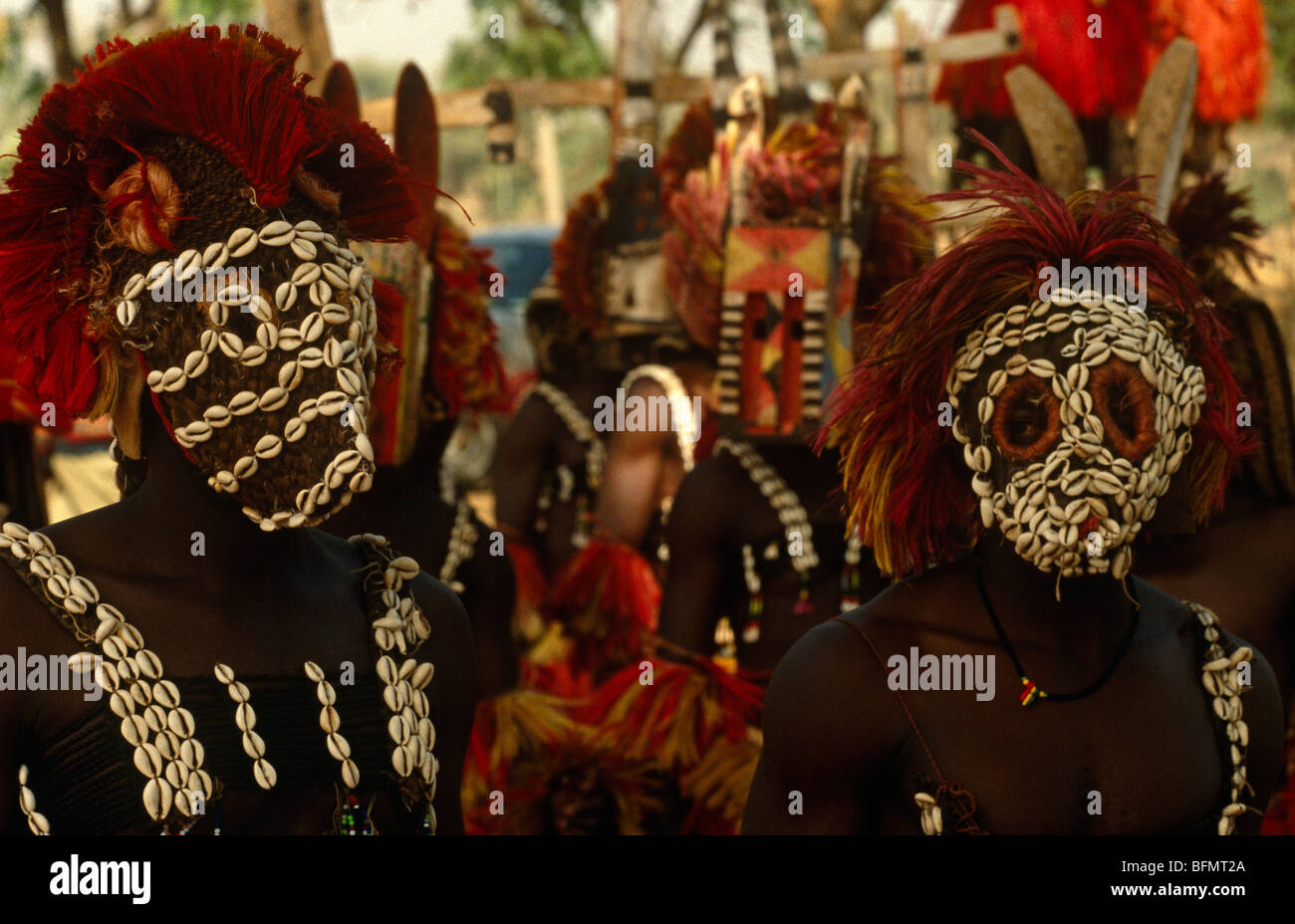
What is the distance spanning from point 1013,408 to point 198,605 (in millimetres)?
1331

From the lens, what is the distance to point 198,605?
7.56 ft

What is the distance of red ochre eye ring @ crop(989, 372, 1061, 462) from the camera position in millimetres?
2574

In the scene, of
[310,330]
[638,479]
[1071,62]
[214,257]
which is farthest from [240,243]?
[1071,62]

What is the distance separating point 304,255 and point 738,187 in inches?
106

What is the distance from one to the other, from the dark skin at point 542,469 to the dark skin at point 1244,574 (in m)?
3.34

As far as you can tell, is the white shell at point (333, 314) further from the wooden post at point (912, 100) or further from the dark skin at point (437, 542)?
the wooden post at point (912, 100)

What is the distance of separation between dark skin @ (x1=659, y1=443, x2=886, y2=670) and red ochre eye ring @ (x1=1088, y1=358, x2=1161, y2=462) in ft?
6.18

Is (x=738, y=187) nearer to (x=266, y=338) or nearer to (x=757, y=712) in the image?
(x=757, y=712)

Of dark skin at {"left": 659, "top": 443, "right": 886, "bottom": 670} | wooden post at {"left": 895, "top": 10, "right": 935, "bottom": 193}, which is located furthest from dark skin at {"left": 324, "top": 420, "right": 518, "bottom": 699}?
wooden post at {"left": 895, "top": 10, "right": 935, "bottom": 193}

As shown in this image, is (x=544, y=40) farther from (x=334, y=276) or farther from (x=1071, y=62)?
(x=334, y=276)

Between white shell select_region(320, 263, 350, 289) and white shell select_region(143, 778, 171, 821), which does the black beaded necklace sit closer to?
white shell select_region(320, 263, 350, 289)
